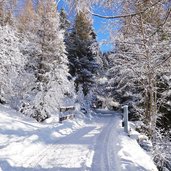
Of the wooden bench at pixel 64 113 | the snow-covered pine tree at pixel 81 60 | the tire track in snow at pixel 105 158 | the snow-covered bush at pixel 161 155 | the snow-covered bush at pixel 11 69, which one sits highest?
the snow-covered pine tree at pixel 81 60

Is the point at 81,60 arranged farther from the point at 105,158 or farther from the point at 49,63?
the point at 105,158

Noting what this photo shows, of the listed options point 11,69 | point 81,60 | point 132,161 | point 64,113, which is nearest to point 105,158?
point 132,161

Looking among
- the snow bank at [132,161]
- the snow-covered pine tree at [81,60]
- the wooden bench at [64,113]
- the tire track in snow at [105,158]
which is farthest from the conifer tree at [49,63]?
the snow-covered pine tree at [81,60]

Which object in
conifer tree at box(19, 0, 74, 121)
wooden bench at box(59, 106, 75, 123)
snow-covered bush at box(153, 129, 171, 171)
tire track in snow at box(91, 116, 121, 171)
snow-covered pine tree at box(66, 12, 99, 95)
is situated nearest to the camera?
tire track in snow at box(91, 116, 121, 171)

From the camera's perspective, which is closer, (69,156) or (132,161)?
(132,161)

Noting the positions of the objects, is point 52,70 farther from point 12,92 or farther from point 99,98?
point 99,98

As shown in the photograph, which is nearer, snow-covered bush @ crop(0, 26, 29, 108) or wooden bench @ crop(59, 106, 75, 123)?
wooden bench @ crop(59, 106, 75, 123)

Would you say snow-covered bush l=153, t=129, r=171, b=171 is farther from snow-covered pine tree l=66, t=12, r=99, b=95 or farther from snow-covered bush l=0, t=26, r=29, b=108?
snow-covered pine tree l=66, t=12, r=99, b=95

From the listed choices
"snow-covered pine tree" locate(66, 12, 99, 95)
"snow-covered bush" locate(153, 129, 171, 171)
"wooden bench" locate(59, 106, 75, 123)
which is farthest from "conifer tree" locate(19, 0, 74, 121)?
"snow-covered pine tree" locate(66, 12, 99, 95)

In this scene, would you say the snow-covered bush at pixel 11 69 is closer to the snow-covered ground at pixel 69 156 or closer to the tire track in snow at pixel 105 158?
the snow-covered ground at pixel 69 156

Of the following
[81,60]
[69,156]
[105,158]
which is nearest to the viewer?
[105,158]

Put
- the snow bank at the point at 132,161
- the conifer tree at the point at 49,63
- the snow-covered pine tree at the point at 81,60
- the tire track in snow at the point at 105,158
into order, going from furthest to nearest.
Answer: the snow-covered pine tree at the point at 81,60 < the conifer tree at the point at 49,63 < the tire track in snow at the point at 105,158 < the snow bank at the point at 132,161

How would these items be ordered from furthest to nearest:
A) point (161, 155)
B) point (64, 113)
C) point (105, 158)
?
1. point (64, 113)
2. point (161, 155)
3. point (105, 158)

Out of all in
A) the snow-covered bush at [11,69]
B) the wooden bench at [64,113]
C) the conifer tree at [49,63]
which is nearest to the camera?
the wooden bench at [64,113]
